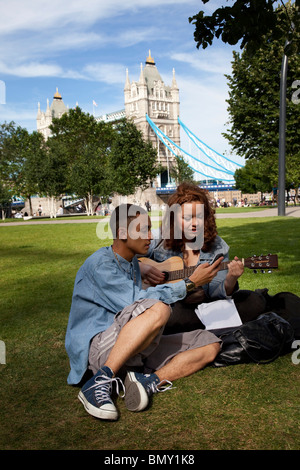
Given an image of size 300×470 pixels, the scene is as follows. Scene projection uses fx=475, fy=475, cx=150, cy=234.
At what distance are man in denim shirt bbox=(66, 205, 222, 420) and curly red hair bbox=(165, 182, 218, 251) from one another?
24.4 inches

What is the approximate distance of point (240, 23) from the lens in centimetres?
530

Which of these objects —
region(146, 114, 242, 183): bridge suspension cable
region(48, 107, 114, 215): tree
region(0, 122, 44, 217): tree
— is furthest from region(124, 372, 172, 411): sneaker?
region(146, 114, 242, 183): bridge suspension cable

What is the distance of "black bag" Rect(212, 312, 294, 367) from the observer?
137 inches

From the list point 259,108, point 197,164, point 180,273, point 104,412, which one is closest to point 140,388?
point 104,412

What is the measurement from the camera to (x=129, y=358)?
303cm

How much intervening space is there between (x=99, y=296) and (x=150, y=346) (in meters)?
0.47

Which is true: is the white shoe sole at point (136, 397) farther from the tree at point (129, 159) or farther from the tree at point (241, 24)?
the tree at point (129, 159)

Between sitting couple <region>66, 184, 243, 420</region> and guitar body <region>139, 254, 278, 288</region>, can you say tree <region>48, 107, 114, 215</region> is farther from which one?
sitting couple <region>66, 184, 243, 420</region>

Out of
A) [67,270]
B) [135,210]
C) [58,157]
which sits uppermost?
[58,157]

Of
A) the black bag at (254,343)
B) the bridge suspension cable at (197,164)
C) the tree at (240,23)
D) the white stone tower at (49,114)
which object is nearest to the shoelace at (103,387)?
the black bag at (254,343)
